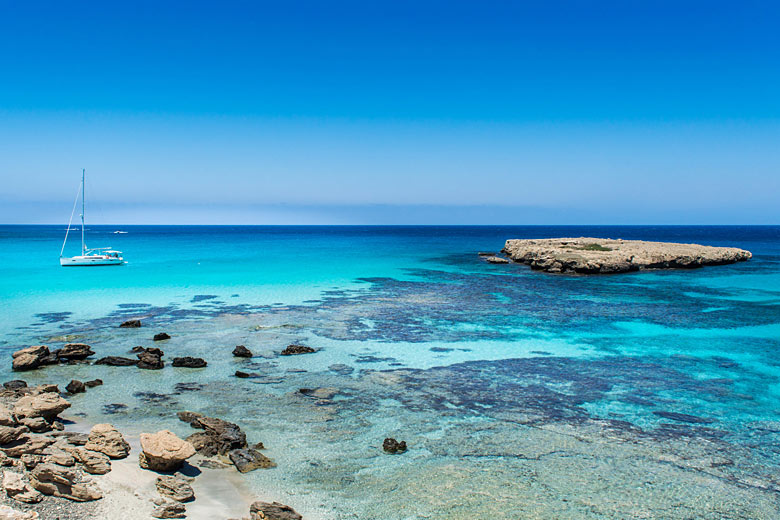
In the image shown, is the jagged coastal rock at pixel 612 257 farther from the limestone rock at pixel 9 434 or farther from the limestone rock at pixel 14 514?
the limestone rock at pixel 14 514

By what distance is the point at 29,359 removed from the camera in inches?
572

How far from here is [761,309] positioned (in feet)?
88.6

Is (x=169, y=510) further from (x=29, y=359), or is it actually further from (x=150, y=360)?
(x=29, y=359)

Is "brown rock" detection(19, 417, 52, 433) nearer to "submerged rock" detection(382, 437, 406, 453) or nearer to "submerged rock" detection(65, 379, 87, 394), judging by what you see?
"submerged rock" detection(65, 379, 87, 394)

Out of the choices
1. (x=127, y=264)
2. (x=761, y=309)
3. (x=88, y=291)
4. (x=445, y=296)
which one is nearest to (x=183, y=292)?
(x=88, y=291)

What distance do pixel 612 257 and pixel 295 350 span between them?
115 ft

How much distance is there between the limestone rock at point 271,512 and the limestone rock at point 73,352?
11.3 metres

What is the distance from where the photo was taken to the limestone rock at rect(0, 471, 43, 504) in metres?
6.70

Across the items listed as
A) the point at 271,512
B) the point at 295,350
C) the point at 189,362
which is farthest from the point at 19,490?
the point at 295,350

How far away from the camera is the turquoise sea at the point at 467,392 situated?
836cm

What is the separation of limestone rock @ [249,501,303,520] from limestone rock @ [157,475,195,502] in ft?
3.44

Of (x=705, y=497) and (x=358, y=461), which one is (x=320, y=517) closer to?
(x=358, y=461)

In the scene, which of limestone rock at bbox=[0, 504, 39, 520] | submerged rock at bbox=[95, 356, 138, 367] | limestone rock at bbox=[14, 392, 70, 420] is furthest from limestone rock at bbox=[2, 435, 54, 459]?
submerged rock at bbox=[95, 356, 138, 367]

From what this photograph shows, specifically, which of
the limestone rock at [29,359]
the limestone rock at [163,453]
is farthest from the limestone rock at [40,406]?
the limestone rock at [29,359]
